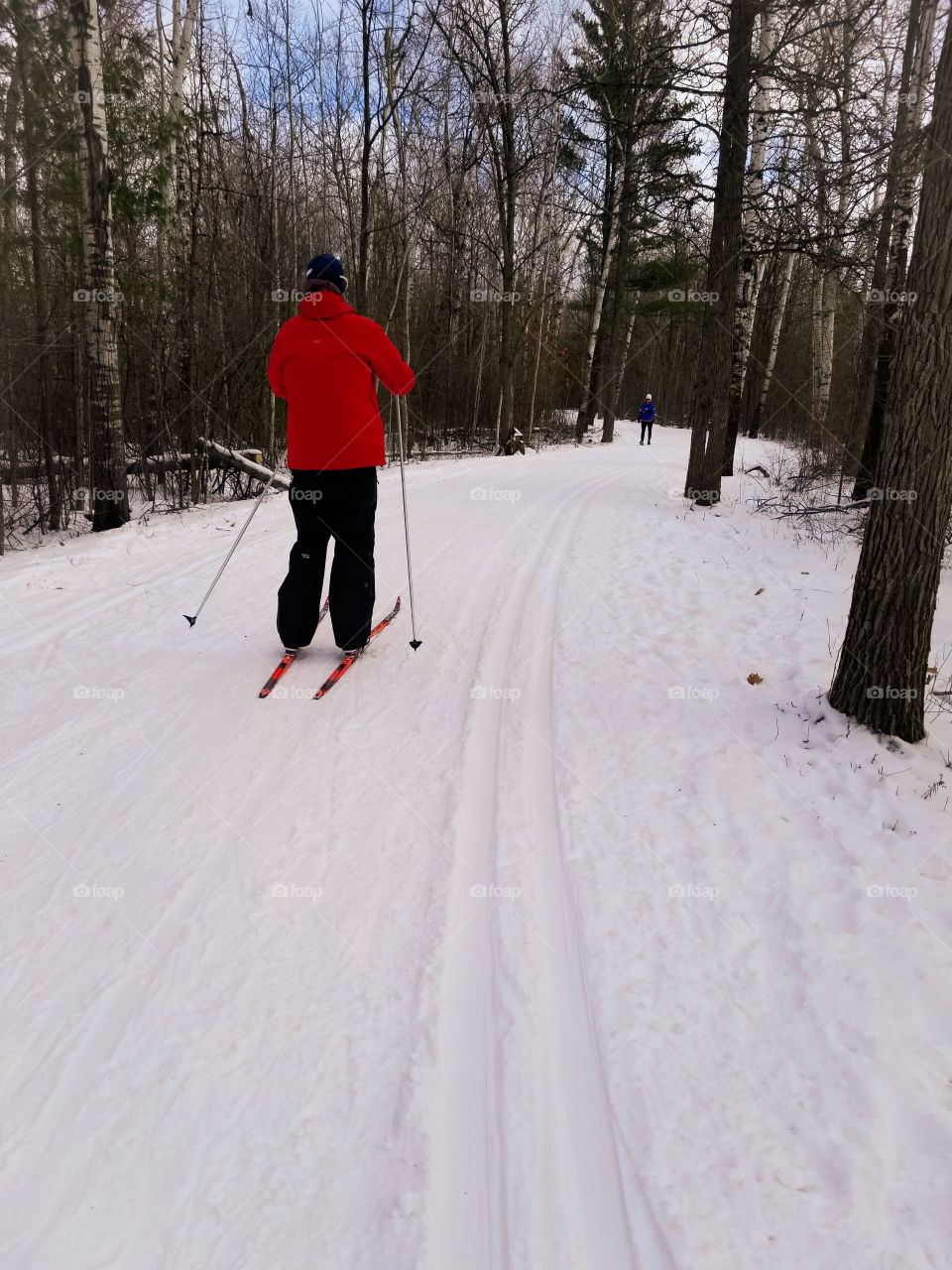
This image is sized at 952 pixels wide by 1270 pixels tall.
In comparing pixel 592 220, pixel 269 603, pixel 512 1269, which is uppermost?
pixel 592 220

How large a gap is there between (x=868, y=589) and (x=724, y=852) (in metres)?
1.84

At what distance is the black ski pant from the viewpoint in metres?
4.18

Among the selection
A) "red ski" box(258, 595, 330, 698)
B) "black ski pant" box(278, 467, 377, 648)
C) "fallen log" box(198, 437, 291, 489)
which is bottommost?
"red ski" box(258, 595, 330, 698)

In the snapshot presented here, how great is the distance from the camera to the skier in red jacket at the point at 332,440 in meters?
3.92

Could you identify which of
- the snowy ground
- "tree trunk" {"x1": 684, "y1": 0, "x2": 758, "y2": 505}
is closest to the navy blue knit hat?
the snowy ground

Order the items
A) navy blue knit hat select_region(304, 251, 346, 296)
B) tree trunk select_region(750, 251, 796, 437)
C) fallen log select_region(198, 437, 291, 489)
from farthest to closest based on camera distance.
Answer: tree trunk select_region(750, 251, 796, 437) → fallen log select_region(198, 437, 291, 489) → navy blue knit hat select_region(304, 251, 346, 296)

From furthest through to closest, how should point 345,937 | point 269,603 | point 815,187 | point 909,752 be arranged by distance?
1. point 815,187
2. point 269,603
3. point 909,752
4. point 345,937

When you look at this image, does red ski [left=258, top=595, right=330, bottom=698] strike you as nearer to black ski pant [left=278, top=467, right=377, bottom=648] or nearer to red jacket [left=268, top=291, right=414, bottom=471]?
black ski pant [left=278, top=467, right=377, bottom=648]


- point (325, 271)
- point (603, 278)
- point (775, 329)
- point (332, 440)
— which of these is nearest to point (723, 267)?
point (325, 271)

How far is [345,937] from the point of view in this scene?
7.64 feet

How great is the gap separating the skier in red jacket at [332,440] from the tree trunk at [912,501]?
2703 mm

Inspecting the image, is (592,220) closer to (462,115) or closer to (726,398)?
(462,115)

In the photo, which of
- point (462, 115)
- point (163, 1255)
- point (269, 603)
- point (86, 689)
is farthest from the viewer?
point (462, 115)

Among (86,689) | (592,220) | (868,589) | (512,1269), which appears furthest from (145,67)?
(592,220)
